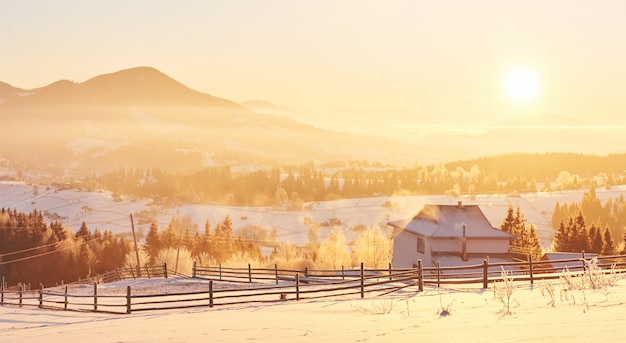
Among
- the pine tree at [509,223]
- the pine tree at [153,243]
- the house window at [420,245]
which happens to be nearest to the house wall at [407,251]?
the house window at [420,245]

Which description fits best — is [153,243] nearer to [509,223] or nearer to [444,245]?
[509,223]

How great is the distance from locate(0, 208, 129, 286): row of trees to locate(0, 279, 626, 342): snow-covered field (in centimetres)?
7267

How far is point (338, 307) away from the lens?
21.5 m

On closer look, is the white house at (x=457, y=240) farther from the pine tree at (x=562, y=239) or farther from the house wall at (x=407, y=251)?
the pine tree at (x=562, y=239)

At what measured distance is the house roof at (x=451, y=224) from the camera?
59.5 m

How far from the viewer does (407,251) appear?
6412cm

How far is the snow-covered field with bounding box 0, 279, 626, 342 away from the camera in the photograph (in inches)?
484

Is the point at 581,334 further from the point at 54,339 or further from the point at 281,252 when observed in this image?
the point at 281,252

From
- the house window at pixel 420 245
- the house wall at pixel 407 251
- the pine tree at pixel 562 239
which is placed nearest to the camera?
the house wall at pixel 407 251

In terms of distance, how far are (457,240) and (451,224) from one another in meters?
2.00

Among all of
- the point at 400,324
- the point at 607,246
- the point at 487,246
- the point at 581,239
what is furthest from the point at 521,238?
the point at 400,324

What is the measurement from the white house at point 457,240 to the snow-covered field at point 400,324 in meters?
36.7

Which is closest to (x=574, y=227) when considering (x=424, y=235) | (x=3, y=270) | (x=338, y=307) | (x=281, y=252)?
(x=424, y=235)

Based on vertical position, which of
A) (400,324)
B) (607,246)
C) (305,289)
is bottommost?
(607,246)
